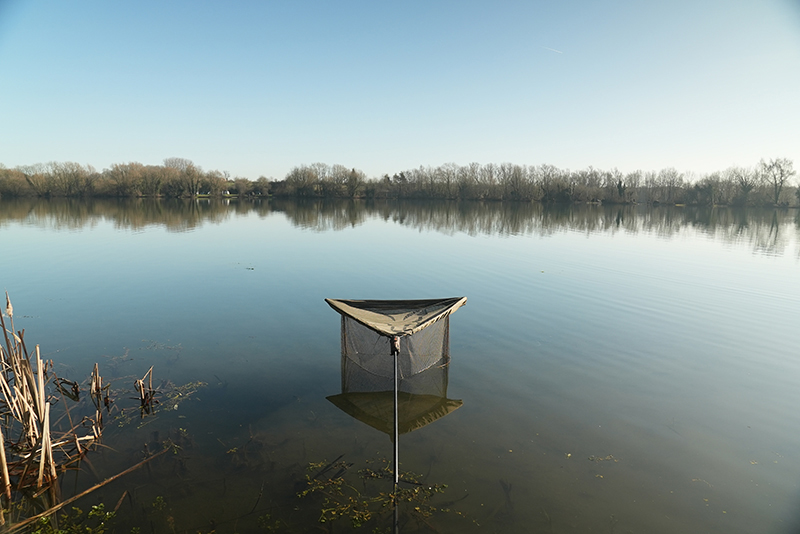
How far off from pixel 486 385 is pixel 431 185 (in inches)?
3849

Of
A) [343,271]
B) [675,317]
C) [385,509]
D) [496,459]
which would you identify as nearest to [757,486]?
[496,459]

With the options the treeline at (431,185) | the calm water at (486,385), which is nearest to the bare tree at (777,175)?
the treeline at (431,185)

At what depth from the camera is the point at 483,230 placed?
34.4m

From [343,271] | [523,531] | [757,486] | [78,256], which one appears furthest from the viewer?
[78,256]

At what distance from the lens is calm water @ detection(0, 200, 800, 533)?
526 cm

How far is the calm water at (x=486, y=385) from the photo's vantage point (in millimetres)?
5262

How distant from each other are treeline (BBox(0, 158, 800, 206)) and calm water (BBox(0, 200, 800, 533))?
251ft

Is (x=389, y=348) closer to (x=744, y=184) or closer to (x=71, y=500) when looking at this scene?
(x=71, y=500)

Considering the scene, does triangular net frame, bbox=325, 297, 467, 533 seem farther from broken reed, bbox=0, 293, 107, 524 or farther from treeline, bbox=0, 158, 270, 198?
treeline, bbox=0, 158, 270, 198

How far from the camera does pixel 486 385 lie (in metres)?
8.34

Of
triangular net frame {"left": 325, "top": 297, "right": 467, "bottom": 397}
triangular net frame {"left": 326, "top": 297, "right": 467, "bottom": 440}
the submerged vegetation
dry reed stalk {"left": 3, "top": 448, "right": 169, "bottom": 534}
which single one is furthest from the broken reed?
triangular net frame {"left": 325, "top": 297, "right": 467, "bottom": 397}

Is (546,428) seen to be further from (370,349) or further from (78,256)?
(78,256)

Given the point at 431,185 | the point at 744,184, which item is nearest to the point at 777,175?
the point at 744,184

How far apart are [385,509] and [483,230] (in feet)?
101
